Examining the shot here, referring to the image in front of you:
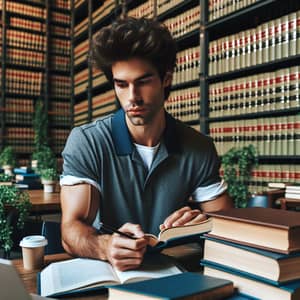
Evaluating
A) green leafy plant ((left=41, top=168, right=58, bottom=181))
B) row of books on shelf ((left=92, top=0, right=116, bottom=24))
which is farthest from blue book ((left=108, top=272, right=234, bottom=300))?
row of books on shelf ((left=92, top=0, right=116, bottom=24))

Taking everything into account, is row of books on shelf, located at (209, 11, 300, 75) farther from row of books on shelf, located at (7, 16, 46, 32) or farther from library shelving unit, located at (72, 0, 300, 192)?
row of books on shelf, located at (7, 16, 46, 32)

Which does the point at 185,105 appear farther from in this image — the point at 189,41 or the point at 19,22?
the point at 19,22

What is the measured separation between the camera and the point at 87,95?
6.12 meters

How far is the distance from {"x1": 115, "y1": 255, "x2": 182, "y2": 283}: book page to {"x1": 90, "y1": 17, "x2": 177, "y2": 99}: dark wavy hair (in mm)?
612

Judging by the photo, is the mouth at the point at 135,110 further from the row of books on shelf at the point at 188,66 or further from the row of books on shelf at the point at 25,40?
the row of books on shelf at the point at 25,40

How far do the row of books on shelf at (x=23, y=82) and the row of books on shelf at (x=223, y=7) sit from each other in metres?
3.61

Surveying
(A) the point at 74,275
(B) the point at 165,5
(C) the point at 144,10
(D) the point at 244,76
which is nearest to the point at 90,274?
(A) the point at 74,275

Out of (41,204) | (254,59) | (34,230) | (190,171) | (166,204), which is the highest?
(254,59)

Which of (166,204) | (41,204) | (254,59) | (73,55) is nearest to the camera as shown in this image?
(166,204)

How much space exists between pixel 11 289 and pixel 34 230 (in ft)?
6.89

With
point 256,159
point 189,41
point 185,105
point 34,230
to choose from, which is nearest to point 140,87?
point 34,230

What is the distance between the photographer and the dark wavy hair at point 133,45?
1.18m

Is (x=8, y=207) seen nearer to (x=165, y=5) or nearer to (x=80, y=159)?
(x=80, y=159)

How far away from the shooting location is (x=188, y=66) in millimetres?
3828
